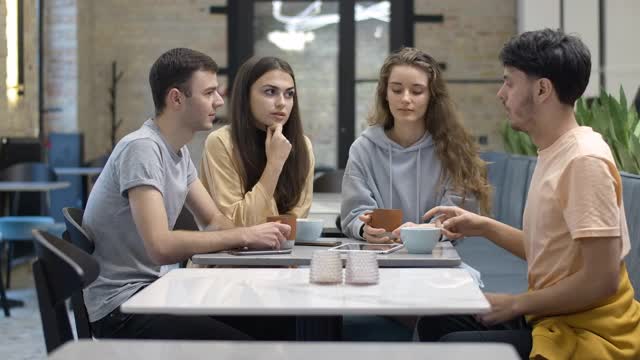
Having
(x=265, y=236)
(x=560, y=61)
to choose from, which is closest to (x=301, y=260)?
(x=265, y=236)

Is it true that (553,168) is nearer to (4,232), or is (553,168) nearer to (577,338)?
(577,338)

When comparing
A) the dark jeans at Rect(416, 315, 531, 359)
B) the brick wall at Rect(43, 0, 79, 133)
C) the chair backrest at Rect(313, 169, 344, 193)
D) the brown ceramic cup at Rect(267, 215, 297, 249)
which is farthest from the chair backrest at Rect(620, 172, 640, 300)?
the brick wall at Rect(43, 0, 79, 133)

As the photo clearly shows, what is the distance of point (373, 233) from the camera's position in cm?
270

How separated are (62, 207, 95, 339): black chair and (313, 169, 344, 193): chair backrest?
2.77m

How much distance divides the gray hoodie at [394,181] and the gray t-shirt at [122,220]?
2.26 ft

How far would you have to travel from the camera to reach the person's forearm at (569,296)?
1979 millimetres

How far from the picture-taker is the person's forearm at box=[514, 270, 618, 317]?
198cm

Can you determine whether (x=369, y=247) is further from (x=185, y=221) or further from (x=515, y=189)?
(x=515, y=189)

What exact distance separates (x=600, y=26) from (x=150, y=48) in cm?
453

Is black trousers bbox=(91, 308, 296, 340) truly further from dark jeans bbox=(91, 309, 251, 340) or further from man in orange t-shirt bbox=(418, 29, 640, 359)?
man in orange t-shirt bbox=(418, 29, 640, 359)

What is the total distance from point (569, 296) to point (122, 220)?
3.72 feet

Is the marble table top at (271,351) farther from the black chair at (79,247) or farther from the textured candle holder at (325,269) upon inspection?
the black chair at (79,247)

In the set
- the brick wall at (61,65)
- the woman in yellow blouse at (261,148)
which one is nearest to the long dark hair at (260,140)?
the woman in yellow blouse at (261,148)

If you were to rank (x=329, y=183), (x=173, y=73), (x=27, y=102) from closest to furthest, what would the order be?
(x=173, y=73), (x=329, y=183), (x=27, y=102)
